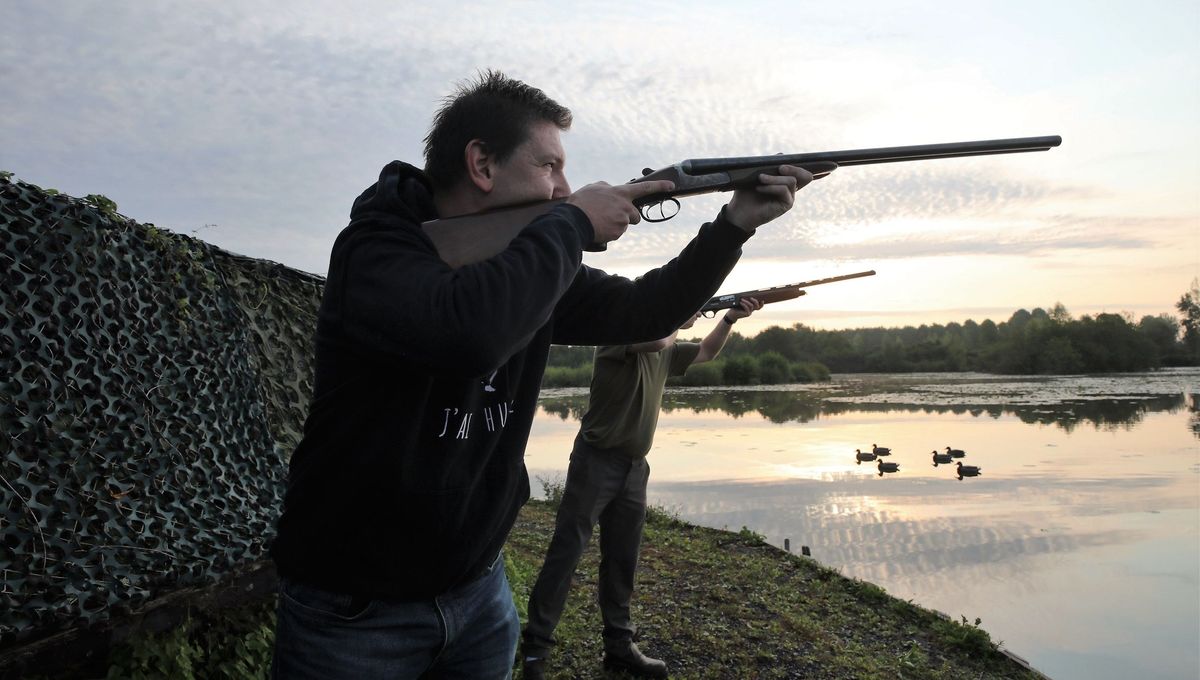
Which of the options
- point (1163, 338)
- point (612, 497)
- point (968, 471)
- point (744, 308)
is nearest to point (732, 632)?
point (612, 497)

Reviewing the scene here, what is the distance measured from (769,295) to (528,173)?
194 inches

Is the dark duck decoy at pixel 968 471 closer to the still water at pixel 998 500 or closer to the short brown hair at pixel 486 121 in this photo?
the still water at pixel 998 500

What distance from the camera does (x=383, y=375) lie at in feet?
5.22

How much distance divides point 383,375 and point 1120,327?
1151 inches

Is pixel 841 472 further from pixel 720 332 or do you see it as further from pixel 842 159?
pixel 842 159

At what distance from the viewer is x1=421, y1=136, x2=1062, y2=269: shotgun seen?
1.74 meters

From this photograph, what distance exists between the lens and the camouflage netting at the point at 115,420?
2756 millimetres

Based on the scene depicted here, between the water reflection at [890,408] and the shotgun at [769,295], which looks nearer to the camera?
the shotgun at [769,295]

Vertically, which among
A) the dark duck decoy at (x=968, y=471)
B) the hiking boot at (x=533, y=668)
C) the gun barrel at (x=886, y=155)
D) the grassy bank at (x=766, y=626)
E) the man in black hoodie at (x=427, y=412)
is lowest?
the grassy bank at (x=766, y=626)

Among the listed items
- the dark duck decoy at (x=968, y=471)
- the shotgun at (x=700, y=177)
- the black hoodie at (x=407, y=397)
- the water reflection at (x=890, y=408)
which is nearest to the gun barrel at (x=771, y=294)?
the shotgun at (x=700, y=177)

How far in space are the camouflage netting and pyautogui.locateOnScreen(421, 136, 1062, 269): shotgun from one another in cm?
219

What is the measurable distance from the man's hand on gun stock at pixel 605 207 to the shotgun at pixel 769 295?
173 inches

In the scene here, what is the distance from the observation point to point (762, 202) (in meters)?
2.25

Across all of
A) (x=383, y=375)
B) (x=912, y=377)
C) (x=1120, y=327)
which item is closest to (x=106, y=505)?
(x=383, y=375)
